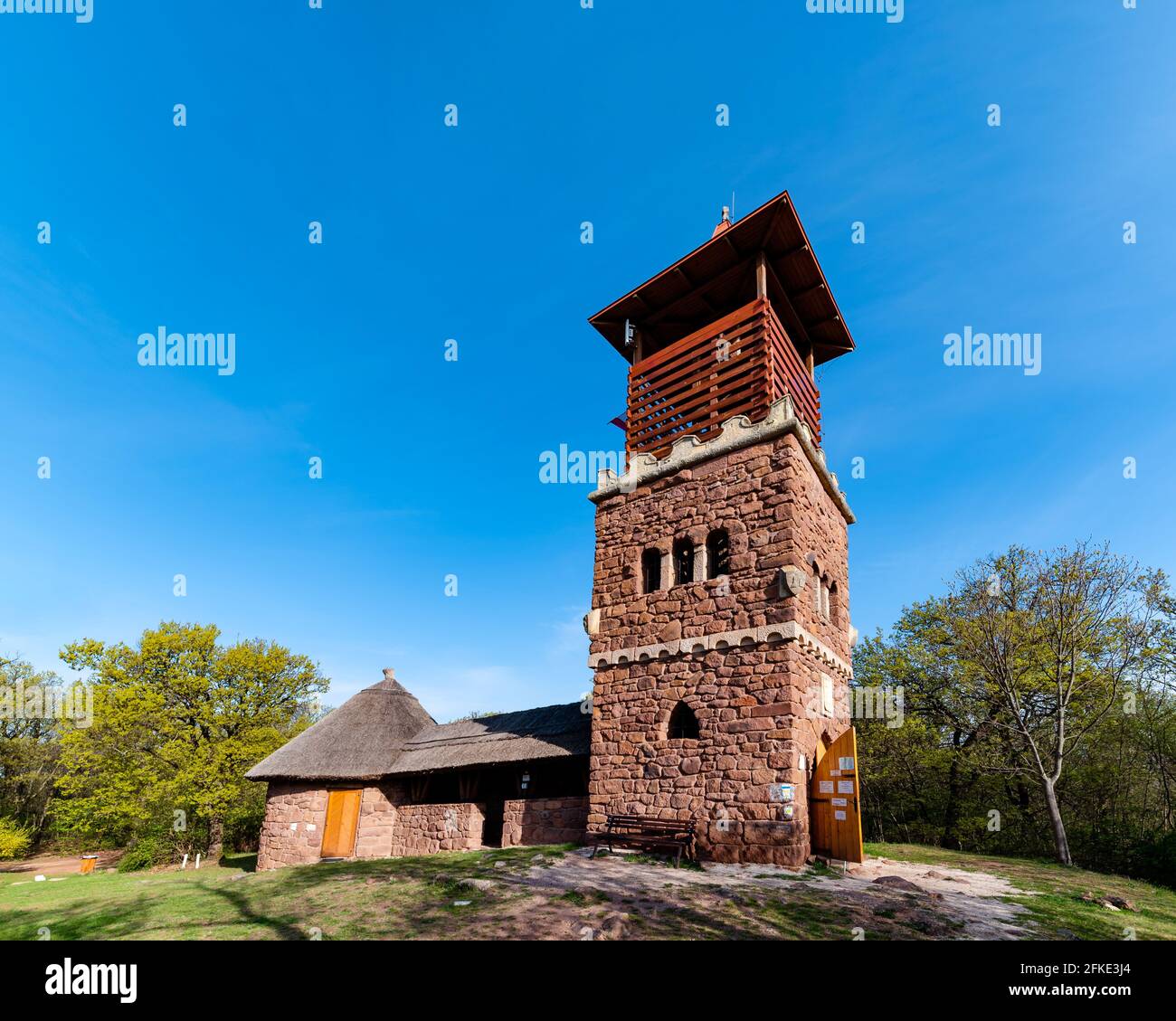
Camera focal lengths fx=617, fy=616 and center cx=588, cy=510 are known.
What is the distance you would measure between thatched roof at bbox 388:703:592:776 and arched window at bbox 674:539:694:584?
14.3 feet

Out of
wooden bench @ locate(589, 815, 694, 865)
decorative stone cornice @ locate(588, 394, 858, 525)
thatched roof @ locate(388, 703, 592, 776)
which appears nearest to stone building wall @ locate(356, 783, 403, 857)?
thatched roof @ locate(388, 703, 592, 776)

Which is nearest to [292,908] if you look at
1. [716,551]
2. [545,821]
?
[545,821]

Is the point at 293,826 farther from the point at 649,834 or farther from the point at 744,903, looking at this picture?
the point at 744,903

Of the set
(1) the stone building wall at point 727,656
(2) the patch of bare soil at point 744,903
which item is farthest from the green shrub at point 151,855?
(2) the patch of bare soil at point 744,903

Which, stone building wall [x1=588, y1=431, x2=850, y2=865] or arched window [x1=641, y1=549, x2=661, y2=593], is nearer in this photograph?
stone building wall [x1=588, y1=431, x2=850, y2=865]

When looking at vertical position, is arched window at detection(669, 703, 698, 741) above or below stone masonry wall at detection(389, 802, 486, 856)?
above

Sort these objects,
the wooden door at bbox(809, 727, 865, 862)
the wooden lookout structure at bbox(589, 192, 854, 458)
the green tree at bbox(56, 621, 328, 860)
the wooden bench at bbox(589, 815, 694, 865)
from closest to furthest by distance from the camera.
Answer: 1. the wooden door at bbox(809, 727, 865, 862)
2. the wooden bench at bbox(589, 815, 694, 865)
3. the wooden lookout structure at bbox(589, 192, 854, 458)
4. the green tree at bbox(56, 621, 328, 860)

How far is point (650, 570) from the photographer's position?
13.3m

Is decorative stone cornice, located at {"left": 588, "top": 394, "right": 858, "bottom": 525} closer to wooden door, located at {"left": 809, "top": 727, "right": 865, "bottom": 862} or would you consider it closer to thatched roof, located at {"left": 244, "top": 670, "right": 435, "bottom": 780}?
wooden door, located at {"left": 809, "top": 727, "right": 865, "bottom": 862}

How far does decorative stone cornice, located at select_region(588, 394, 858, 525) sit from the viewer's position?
38.2ft

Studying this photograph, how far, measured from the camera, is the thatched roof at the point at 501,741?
46.3 feet

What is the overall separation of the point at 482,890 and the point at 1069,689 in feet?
50.8

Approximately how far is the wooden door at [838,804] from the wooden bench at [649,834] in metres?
2.07
